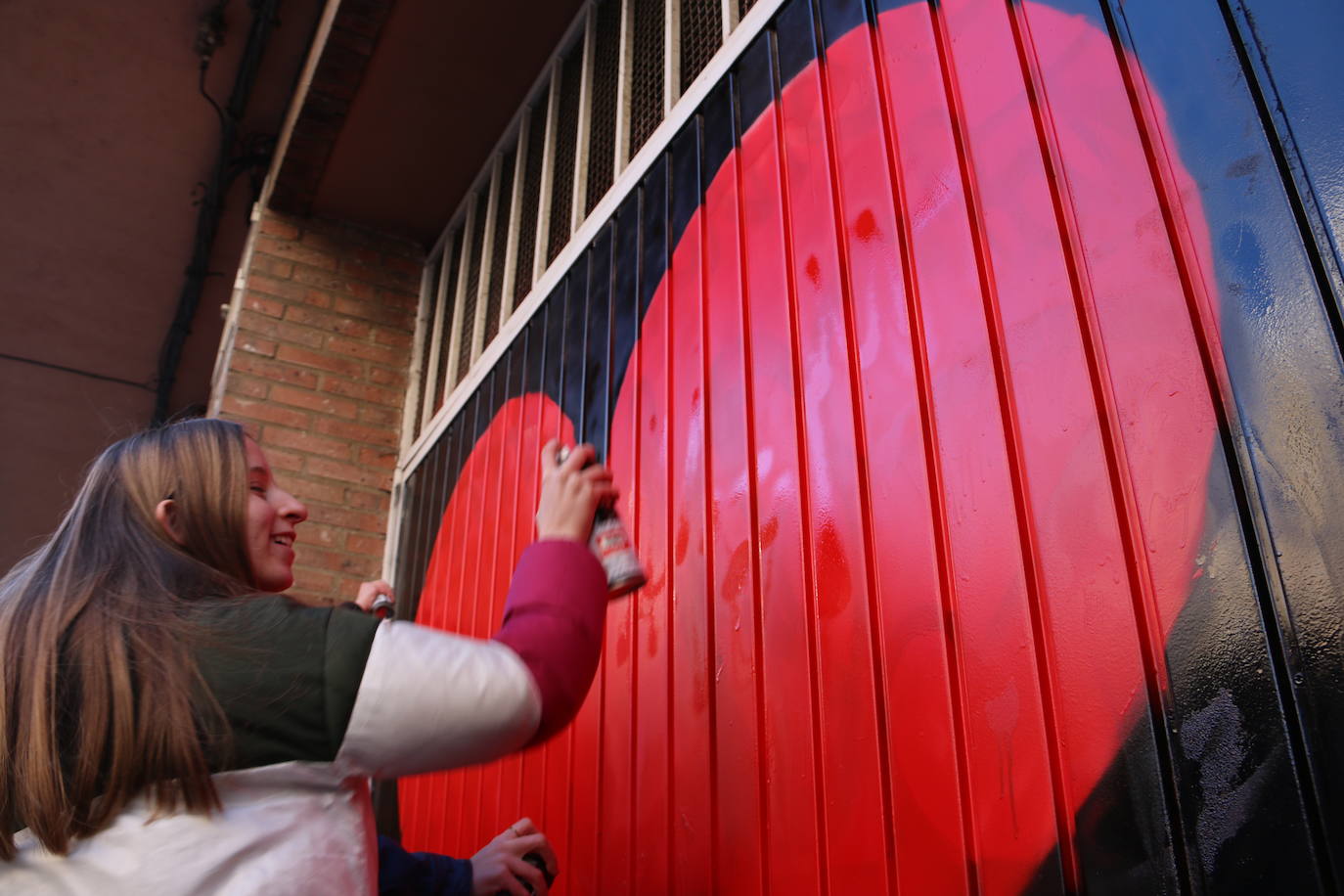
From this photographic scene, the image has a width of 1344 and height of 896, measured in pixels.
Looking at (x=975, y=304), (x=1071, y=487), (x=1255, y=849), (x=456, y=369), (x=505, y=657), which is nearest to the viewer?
(x=1255, y=849)

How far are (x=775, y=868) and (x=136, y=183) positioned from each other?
4925 millimetres

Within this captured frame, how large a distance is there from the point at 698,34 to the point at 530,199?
44.9 inches

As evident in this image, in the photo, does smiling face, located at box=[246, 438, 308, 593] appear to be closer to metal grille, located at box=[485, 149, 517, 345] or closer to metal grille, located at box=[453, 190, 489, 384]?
metal grille, located at box=[485, 149, 517, 345]

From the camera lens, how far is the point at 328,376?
392 cm

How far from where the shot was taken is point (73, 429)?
6.27 metres

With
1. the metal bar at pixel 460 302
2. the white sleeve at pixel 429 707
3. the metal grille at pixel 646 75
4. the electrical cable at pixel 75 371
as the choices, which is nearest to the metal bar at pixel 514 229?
the metal bar at pixel 460 302

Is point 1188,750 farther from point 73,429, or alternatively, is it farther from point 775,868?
point 73,429

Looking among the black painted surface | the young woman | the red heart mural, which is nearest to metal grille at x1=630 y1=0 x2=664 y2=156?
the black painted surface

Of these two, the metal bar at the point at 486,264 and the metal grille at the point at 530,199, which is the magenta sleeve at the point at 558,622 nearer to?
the metal grille at the point at 530,199

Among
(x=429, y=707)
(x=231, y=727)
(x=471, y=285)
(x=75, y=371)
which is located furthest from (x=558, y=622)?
(x=75, y=371)

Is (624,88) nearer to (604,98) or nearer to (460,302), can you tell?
(604,98)

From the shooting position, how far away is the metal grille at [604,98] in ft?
8.81

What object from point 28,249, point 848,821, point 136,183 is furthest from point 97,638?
point 28,249

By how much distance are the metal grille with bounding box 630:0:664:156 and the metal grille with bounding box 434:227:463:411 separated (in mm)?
1467
